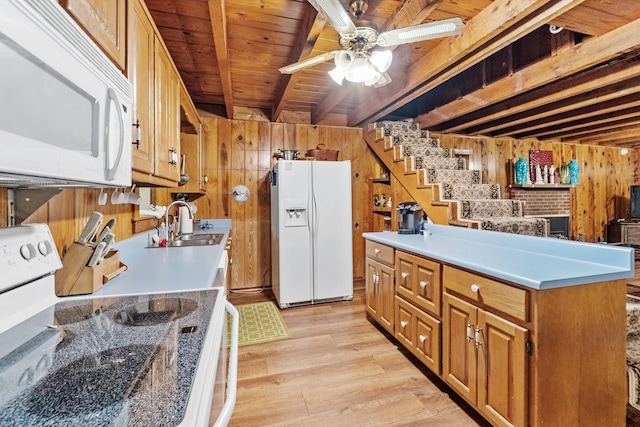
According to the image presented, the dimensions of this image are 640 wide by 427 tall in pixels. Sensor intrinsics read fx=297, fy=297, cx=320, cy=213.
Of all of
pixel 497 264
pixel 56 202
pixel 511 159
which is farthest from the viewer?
pixel 511 159

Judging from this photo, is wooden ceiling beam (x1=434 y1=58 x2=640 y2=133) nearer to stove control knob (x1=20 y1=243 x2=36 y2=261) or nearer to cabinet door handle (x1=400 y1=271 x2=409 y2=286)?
cabinet door handle (x1=400 y1=271 x2=409 y2=286)

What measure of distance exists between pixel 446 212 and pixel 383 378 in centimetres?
167

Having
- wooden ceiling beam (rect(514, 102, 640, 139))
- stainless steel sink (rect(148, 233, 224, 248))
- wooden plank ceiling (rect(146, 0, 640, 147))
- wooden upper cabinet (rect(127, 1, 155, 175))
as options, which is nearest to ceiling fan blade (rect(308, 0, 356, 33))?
wooden plank ceiling (rect(146, 0, 640, 147))

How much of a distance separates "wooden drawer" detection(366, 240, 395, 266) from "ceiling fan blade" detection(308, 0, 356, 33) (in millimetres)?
1572

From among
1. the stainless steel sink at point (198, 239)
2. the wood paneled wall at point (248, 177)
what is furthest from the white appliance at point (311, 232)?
the stainless steel sink at point (198, 239)

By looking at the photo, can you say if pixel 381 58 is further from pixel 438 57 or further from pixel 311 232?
pixel 311 232

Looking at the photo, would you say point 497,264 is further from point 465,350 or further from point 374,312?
point 374,312

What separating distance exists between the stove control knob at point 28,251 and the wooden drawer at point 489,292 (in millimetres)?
1775

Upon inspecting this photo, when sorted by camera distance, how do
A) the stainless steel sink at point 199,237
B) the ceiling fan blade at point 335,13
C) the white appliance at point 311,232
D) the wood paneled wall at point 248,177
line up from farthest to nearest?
the wood paneled wall at point 248,177
the white appliance at point 311,232
the stainless steel sink at point 199,237
the ceiling fan blade at point 335,13

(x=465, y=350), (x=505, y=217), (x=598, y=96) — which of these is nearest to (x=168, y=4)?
(x=465, y=350)

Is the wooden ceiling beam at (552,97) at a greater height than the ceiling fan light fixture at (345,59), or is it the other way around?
the wooden ceiling beam at (552,97)

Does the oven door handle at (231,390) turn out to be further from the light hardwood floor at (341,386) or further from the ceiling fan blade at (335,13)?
the ceiling fan blade at (335,13)

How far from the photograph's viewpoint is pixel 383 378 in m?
2.00

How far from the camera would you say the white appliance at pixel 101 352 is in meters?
0.45
